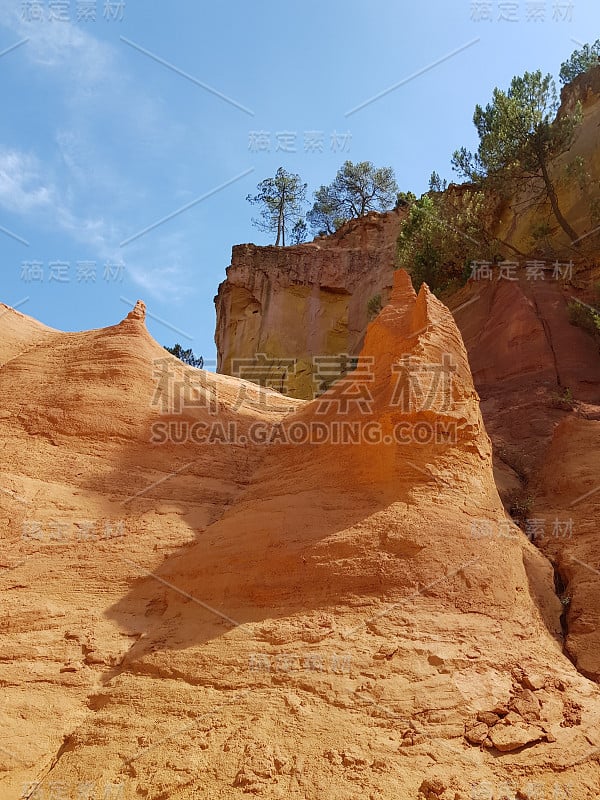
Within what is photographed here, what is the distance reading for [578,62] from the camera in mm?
30766

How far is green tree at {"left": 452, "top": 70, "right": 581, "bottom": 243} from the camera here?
62.1 feet

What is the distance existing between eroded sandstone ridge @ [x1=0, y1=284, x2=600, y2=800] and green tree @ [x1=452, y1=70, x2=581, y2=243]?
12.3 m

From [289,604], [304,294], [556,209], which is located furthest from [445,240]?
[289,604]

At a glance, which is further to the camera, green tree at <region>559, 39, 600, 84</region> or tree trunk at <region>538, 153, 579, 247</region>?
green tree at <region>559, 39, 600, 84</region>

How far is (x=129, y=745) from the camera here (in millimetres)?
4879

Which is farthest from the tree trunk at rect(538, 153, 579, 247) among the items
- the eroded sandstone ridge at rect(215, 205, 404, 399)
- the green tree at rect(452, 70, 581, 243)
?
the eroded sandstone ridge at rect(215, 205, 404, 399)

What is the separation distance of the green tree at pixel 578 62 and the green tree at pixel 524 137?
13.1 m

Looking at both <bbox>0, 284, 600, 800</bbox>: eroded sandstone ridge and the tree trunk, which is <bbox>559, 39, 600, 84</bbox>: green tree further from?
<bbox>0, 284, 600, 800</bbox>: eroded sandstone ridge

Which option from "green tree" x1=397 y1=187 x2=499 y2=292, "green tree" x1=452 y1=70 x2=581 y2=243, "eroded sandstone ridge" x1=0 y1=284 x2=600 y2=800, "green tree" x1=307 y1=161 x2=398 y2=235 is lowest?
"eroded sandstone ridge" x1=0 y1=284 x2=600 y2=800

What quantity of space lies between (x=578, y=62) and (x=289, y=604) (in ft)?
113

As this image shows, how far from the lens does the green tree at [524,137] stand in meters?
18.9

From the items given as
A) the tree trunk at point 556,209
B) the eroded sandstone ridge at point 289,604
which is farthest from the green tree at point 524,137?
the eroded sandstone ridge at point 289,604

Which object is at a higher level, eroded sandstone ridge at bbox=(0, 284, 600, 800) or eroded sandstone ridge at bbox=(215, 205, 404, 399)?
eroded sandstone ridge at bbox=(215, 205, 404, 399)

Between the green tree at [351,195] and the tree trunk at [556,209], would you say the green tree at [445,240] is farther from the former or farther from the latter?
the green tree at [351,195]
